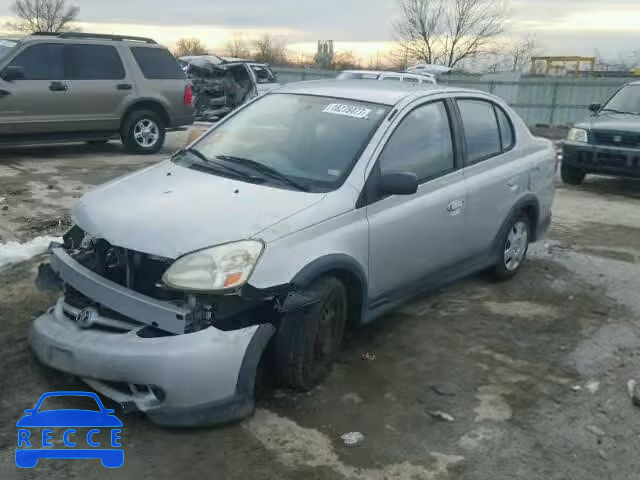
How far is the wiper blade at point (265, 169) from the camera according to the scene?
3.83 metres

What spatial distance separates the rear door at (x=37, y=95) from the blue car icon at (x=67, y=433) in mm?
7664

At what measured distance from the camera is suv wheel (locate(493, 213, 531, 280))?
5.48m

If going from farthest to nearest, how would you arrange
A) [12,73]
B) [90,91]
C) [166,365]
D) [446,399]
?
1. [90,91]
2. [12,73]
3. [446,399]
4. [166,365]

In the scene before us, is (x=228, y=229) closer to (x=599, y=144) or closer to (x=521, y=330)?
(x=521, y=330)

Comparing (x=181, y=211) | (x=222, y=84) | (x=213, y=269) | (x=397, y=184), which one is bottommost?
(x=213, y=269)

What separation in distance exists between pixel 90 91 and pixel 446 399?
8.86 m

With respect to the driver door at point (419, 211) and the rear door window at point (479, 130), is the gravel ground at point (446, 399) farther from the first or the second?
the rear door window at point (479, 130)

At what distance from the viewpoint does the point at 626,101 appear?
36.1ft

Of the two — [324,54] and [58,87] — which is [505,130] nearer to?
[58,87]

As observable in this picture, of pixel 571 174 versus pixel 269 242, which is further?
pixel 571 174

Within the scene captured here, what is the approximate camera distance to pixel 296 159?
411 centimetres

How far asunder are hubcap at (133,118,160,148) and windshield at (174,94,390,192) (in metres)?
7.06

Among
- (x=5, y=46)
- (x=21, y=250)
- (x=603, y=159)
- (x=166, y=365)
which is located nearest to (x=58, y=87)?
(x=5, y=46)

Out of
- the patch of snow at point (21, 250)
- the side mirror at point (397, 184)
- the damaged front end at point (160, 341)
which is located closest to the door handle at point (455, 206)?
the side mirror at point (397, 184)
